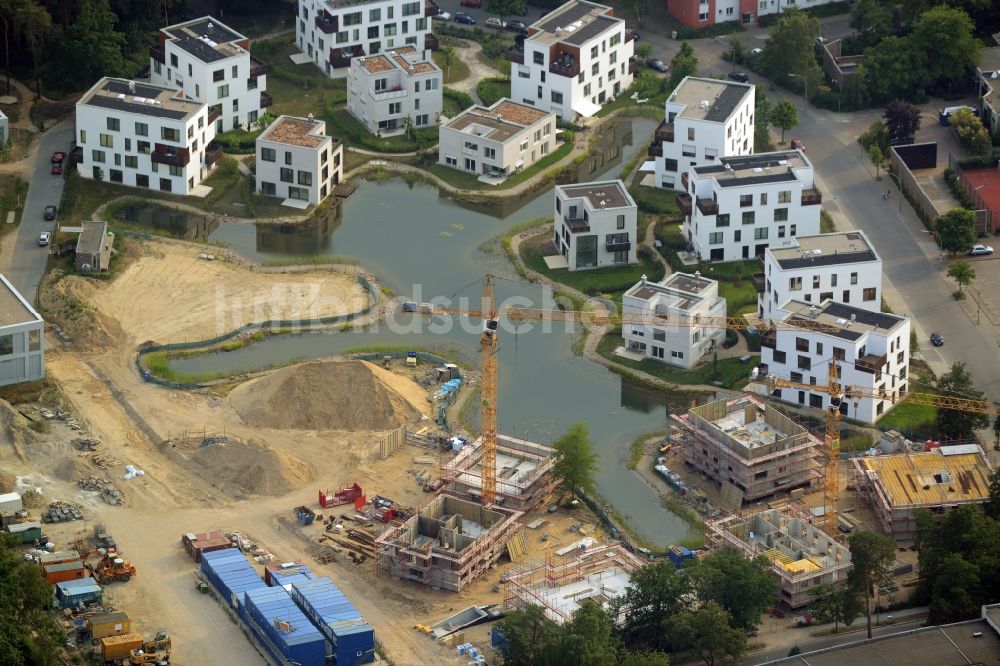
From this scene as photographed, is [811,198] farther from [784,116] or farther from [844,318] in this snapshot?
[844,318]

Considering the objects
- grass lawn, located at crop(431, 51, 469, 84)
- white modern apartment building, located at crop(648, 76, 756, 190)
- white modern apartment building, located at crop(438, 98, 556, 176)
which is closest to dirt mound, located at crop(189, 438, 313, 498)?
white modern apartment building, located at crop(438, 98, 556, 176)

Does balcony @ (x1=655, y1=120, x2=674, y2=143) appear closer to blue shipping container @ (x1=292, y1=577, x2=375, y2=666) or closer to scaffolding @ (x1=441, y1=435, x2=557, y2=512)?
scaffolding @ (x1=441, y1=435, x2=557, y2=512)

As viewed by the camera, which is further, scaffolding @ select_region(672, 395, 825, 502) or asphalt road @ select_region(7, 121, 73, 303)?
asphalt road @ select_region(7, 121, 73, 303)

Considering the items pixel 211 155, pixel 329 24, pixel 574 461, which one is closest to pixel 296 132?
pixel 211 155

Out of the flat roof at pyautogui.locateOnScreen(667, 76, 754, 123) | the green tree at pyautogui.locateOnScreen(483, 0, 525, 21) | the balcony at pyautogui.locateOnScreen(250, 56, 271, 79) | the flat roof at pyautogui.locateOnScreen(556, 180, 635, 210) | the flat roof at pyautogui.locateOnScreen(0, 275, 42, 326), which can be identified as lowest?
the flat roof at pyautogui.locateOnScreen(0, 275, 42, 326)

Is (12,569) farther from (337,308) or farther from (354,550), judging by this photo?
(337,308)

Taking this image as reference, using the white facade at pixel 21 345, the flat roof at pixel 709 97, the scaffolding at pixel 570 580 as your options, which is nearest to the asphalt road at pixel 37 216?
the white facade at pixel 21 345

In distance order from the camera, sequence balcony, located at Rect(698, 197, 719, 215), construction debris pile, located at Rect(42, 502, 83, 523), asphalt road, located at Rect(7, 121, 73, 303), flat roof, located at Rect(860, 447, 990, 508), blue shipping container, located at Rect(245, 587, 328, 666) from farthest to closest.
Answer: balcony, located at Rect(698, 197, 719, 215) < asphalt road, located at Rect(7, 121, 73, 303) < flat roof, located at Rect(860, 447, 990, 508) < construction debris pile, located at Rect(42, 502, 83, 523) < blue shipping container, located at Rect(245, 587, 328, 666)

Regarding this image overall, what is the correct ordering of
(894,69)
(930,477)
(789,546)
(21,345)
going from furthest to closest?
1. (894,69)
2. (21,345)
3. (930,477)
4. (789,546)
